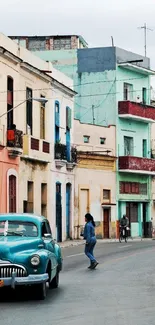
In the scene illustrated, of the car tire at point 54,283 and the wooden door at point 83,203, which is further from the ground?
the wooden door at point 83,203

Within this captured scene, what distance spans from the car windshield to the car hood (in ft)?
1.51

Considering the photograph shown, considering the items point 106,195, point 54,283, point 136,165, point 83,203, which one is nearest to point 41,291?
point 54,283

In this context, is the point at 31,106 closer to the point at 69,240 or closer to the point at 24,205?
the point at 24,205

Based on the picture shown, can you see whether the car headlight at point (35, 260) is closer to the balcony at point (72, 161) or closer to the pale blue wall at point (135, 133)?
the balcony at point (72, 161)

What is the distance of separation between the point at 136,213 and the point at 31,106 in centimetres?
2015

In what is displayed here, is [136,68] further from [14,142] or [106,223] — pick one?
[14,142]

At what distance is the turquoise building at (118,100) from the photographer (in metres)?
58.4

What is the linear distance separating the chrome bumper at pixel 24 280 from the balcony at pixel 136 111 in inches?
1699

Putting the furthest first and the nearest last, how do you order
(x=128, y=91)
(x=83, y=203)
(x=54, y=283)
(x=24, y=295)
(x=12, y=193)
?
(x=128, y=91) → (x=83, y=203) → (x=12, y=193) → (x=54, y=283) → (x=24, y=295)

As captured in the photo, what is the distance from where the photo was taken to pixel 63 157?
48594mm

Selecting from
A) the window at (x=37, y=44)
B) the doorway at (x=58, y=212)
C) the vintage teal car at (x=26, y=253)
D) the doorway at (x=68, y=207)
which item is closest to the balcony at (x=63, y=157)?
the doorway at (x=68, y=207)

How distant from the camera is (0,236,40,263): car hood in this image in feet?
52.4

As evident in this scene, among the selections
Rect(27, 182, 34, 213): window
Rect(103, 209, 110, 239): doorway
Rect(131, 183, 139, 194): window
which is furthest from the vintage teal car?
Rect(131, 183, 139, 194): window

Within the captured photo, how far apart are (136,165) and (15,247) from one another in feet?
144
